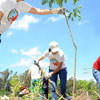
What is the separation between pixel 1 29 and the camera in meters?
1.86

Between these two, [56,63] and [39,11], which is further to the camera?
[56,63]

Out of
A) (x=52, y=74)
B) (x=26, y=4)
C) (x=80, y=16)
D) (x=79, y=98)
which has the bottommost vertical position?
(x=79, y=98)

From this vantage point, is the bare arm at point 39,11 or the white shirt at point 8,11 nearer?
the white shirt at point 8,11

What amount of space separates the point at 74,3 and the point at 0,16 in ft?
11.5

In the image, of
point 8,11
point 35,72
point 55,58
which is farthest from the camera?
point 35,72

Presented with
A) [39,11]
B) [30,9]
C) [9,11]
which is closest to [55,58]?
[39,11]

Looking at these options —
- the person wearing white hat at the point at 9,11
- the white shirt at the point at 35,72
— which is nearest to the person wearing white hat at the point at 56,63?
the white shirt at the point at 35,72

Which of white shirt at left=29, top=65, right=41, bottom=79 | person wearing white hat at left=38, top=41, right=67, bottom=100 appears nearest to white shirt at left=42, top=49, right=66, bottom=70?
person wearing white hat at left=38, top=41, right=67, bottom=100

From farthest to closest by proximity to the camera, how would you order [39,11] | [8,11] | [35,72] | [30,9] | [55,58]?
[35,72] < [55,58] < [39,11] < [30,9] < [8,11]

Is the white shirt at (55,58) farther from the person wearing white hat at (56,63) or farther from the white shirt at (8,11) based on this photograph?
the white shirt at (8,11)

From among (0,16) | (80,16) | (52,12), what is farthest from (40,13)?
(80,16)

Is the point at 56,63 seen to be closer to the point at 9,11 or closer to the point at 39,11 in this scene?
the point at 39,11

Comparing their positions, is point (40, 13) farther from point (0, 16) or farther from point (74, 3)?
point (74, 3)

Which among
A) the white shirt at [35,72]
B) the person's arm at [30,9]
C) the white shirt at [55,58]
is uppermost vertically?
the person's arm at [30,9]
